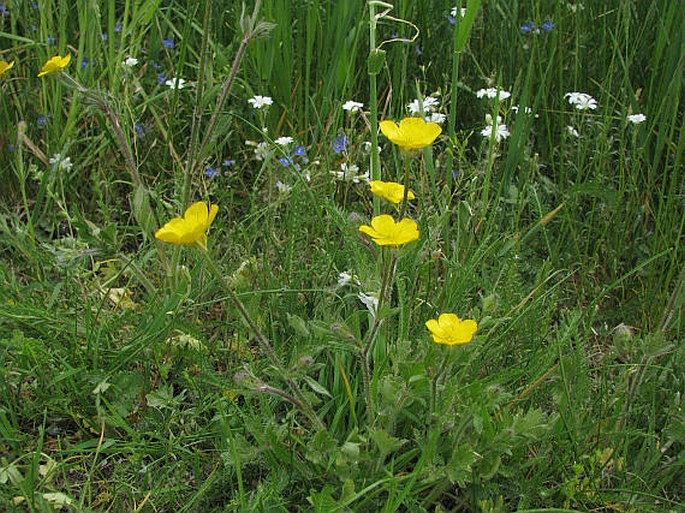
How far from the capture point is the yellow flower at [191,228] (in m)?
1.16

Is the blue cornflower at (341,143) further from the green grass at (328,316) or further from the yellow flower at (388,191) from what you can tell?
the yellow flower at (388,191)

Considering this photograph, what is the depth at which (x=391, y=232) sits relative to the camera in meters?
1.22

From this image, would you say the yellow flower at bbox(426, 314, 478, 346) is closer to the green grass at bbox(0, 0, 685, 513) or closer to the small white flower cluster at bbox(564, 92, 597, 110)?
the green grass at bbox(0, 0, 685, 513)

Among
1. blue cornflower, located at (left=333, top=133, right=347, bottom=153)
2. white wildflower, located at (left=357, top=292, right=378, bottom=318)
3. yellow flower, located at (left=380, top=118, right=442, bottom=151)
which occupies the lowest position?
blue cornflower, located at (left=333, top=133, right=347, bottom=153)

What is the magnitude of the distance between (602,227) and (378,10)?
3.60 ft

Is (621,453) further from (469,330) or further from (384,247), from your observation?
(384,247)

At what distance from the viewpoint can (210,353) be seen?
1.74 metres

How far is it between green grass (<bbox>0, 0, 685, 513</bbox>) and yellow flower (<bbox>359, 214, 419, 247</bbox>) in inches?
2.1

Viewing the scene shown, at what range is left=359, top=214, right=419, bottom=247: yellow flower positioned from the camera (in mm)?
1196

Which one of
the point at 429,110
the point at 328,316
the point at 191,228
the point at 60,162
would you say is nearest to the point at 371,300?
the point at 328,316

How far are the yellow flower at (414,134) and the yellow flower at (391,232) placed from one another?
0.18 m

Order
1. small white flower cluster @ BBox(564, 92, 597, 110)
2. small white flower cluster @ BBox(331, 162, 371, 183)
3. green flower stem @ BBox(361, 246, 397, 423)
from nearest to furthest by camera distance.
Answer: green flower stem @ BBox(361, 246, 397, 423)
small white flower cluster @ BBox(331, 162, 371, 183)
small white flower cluster @ BBox(564, 92, 597, 110)

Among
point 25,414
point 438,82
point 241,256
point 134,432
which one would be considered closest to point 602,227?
point 438,82

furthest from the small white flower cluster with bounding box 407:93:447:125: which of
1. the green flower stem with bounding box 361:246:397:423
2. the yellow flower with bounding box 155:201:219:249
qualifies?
the yellow flower with bounding box 155:201:219:249
